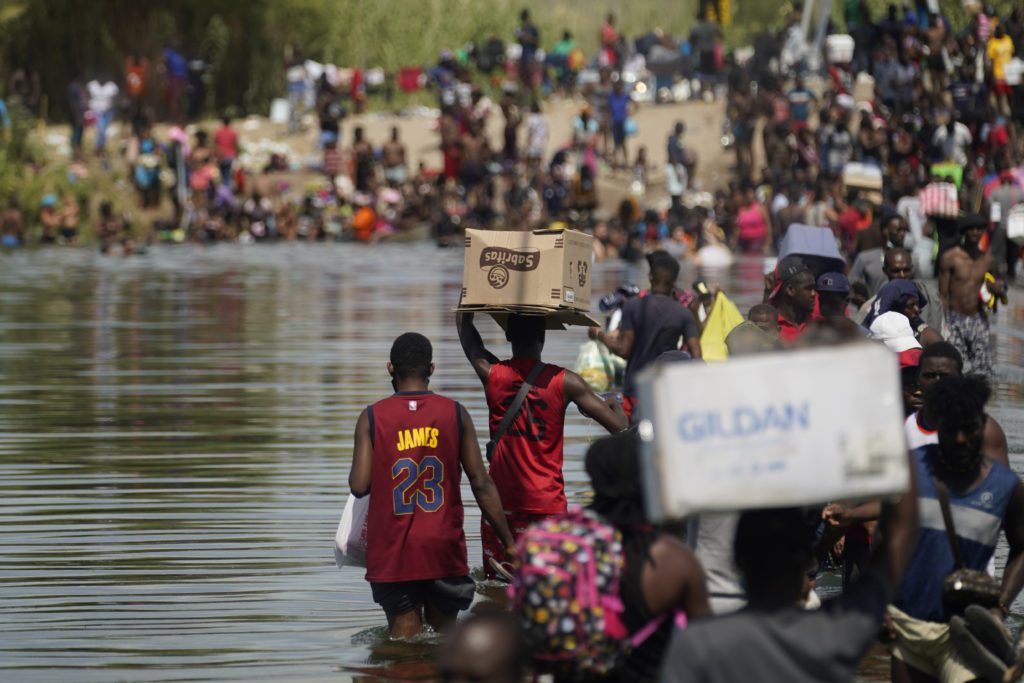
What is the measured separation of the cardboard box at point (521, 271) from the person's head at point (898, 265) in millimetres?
3266

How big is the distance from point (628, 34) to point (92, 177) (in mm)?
29714

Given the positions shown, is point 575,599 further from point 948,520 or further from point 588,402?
point 588,402

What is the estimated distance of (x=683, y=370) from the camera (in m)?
4.31

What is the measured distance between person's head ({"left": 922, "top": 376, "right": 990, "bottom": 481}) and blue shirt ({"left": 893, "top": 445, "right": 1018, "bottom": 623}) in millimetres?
59

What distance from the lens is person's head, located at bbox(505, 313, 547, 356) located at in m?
8.81

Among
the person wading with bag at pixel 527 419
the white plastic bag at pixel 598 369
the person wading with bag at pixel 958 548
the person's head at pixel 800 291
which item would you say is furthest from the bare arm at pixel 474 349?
the white plastic bag at pixel 598 369

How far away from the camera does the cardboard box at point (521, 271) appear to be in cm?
884

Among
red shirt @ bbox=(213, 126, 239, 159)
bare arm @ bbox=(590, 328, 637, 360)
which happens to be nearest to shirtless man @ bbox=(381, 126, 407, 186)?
red shirt @ bbox=(213, 126, 239, 159)

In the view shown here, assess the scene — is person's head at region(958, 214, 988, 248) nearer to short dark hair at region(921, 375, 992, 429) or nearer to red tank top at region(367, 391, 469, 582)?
red tank top at region(367, 391, 469, 582)

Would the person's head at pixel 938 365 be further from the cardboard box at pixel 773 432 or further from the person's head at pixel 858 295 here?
the person's head at pixel 858 295

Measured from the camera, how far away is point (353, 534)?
8109mm

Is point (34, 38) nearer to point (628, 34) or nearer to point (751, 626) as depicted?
point (628, 34)

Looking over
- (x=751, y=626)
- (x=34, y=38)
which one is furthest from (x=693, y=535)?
(x=34, y=38)

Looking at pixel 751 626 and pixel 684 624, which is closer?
pixel 751 626
